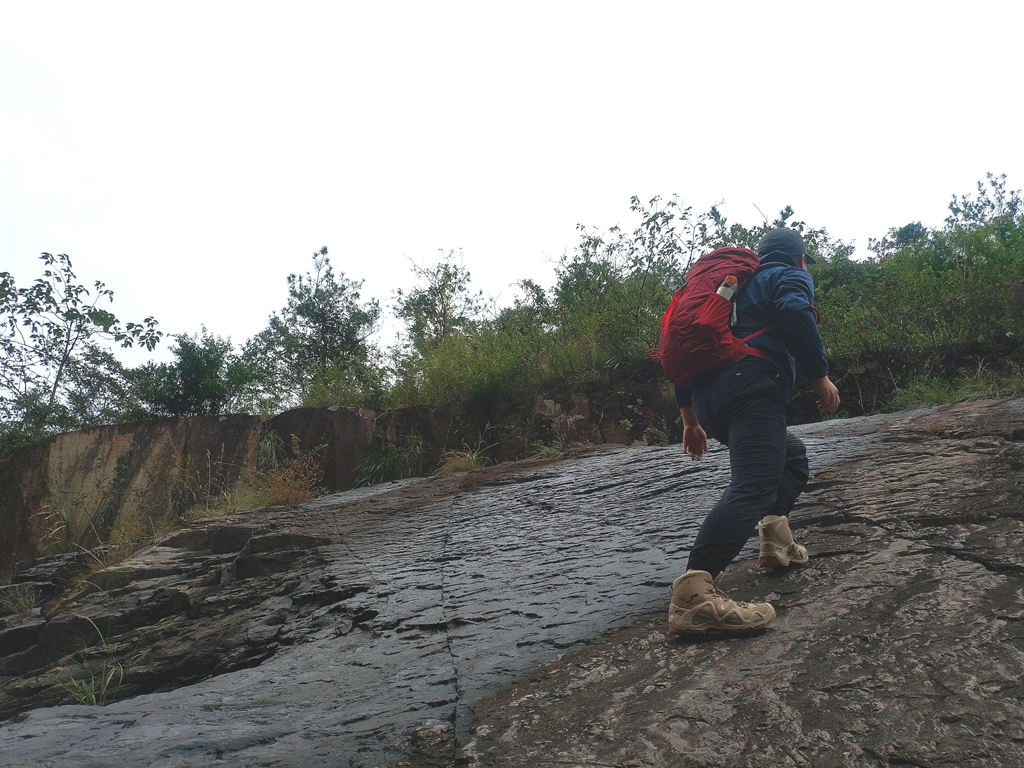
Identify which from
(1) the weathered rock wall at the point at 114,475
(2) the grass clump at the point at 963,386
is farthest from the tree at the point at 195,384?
(2) the grass clump at the point at 963,386

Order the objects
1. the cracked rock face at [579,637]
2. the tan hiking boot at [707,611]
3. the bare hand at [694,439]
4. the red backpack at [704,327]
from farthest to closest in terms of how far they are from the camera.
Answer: the bare hand at [694,439], the red backpack at [704,327], the tan hiking boot at [707,611], the cracked rock face at [579,637]

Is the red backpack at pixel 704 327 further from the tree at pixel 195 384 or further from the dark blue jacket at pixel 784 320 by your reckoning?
the tree at pixel 195 384

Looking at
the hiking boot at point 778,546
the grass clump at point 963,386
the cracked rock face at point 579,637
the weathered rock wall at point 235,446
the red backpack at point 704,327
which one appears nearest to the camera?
the cracked rock face at point 579,637

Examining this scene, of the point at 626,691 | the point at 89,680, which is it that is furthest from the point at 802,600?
the point at 89,680

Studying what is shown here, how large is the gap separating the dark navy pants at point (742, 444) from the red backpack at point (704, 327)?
79 millimetres

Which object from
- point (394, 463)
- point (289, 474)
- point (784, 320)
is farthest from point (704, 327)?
point (394, 463)

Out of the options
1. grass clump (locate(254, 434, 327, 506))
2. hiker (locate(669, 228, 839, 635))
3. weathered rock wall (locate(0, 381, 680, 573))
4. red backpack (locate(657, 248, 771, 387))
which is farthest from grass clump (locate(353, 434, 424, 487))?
red backpack (locate(657, 248, 771, 387))

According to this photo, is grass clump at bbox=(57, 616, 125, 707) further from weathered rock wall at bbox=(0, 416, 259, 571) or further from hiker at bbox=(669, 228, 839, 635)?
weathered rock wall at bbox=(0, 416, 259, 571)

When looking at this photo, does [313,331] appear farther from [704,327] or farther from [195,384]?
[704,327]

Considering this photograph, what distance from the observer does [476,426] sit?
10000mm

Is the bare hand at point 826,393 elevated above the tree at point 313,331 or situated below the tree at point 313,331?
below

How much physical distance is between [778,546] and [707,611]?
80cm

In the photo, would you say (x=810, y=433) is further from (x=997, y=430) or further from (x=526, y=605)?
(x=526, y=605)

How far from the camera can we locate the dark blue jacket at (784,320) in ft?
10.2
